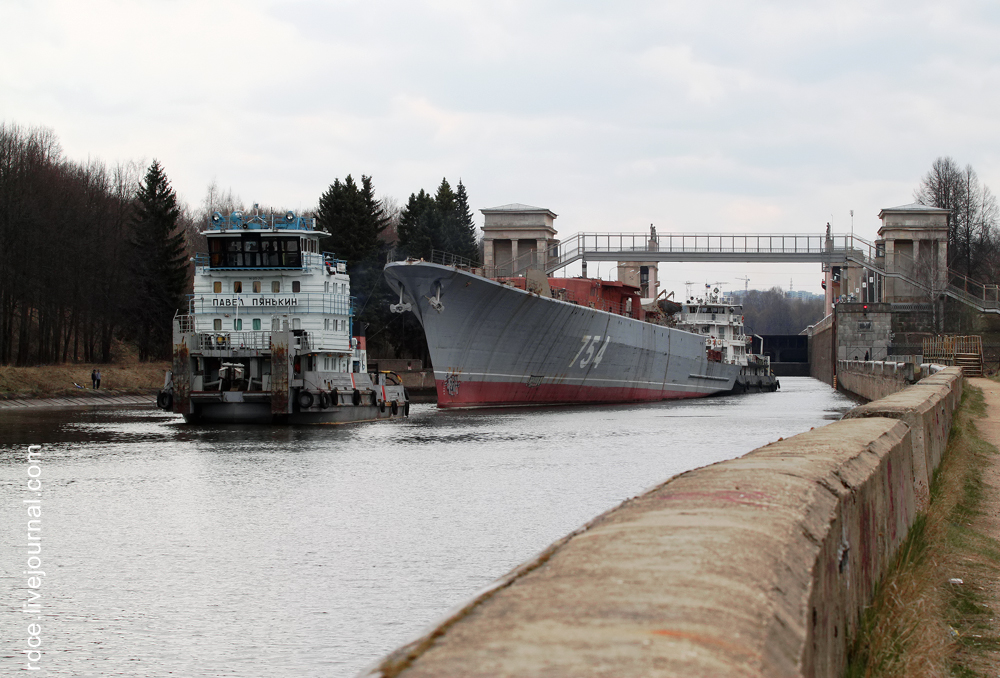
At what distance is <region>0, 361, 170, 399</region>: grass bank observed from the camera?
167 ft

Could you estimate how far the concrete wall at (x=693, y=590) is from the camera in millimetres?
2590

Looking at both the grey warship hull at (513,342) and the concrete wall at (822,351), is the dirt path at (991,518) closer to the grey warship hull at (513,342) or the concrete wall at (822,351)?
the grey warship hull at (513,342)

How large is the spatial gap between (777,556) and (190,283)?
262ft

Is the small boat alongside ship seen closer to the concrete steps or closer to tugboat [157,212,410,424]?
tugboat [157,212,410,424]

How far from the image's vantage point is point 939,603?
668 centimetres

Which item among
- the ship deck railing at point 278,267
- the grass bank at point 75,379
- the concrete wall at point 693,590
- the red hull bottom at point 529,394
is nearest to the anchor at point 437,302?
the red hull bottom at point 529,394

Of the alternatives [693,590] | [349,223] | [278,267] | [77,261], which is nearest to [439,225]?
[349,223]

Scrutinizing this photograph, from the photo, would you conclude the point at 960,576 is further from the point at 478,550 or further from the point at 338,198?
the point at 338,198

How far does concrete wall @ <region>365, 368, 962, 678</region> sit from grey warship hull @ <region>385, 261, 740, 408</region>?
133ft

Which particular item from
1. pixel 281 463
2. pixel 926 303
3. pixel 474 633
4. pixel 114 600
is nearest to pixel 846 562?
pixel 474 633

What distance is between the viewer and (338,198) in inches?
3068

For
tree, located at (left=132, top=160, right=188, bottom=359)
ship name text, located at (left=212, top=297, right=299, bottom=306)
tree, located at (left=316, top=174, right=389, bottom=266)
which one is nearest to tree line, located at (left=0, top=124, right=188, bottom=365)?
tree, located at (left=132, top=160, right=188, bottom=359)

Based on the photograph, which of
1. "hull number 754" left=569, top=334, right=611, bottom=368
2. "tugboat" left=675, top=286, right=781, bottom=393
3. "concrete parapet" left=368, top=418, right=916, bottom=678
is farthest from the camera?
"tugboat" left=675, top=286, right=781, bottom=393

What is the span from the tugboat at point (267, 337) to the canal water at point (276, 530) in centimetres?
283
